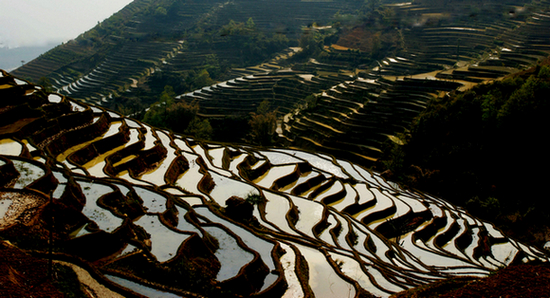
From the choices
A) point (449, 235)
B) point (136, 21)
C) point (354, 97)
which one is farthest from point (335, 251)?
point (136, 21)

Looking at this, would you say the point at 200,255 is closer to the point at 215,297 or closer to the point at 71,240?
the point at 215,297

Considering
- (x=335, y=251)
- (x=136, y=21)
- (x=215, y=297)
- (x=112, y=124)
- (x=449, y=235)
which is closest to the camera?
(x=215, y=297)

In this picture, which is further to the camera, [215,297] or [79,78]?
[79,78]

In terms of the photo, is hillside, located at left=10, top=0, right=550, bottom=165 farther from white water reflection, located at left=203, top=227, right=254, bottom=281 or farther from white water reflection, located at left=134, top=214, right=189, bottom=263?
white water reflection, located at left=134, top=214, right=189, bottom=263

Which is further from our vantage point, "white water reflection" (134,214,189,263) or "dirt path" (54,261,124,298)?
"white water reflection" (134,214,189,263)

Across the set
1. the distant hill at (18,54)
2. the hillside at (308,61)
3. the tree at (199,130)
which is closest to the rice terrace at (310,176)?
the tree at (199,130)

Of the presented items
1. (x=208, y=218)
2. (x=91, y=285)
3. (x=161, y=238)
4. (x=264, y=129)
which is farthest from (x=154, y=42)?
(x=91, y=285)

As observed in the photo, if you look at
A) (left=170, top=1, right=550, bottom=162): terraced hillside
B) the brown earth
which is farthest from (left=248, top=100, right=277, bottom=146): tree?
the brown earth
